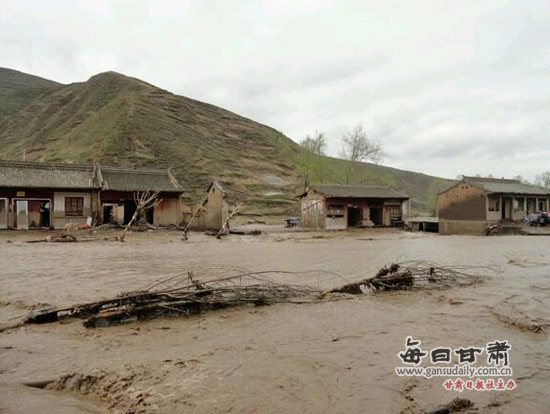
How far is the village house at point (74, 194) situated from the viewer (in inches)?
1105

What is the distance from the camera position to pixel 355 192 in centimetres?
3869

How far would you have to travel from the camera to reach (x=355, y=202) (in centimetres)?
3822

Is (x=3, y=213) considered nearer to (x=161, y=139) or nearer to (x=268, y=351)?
(x=268, y=351)

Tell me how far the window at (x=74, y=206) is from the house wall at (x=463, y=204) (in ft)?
98.1

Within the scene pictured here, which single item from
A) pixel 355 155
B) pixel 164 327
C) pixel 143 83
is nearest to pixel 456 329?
pixel 164 327

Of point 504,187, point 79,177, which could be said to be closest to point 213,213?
point 79,177

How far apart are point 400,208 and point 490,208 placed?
26.3 feet

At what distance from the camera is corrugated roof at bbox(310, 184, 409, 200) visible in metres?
36.8

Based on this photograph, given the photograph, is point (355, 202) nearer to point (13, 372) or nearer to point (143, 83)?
point (13, 372)

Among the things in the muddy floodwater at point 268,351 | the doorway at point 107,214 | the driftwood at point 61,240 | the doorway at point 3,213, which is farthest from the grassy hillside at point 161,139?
the muddy floodwater at point 268,351

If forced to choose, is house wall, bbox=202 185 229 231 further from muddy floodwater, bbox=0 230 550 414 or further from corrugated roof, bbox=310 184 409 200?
muddy floodwater, bbox=0 230 550 414

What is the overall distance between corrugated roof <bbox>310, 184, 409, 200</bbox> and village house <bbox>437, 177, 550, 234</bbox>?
4.41m

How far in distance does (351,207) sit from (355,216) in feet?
4.89

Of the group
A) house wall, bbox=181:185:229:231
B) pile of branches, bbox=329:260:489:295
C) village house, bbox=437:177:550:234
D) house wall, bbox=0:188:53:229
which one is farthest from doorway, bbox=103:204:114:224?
village house, bbox=437:177:550:234
